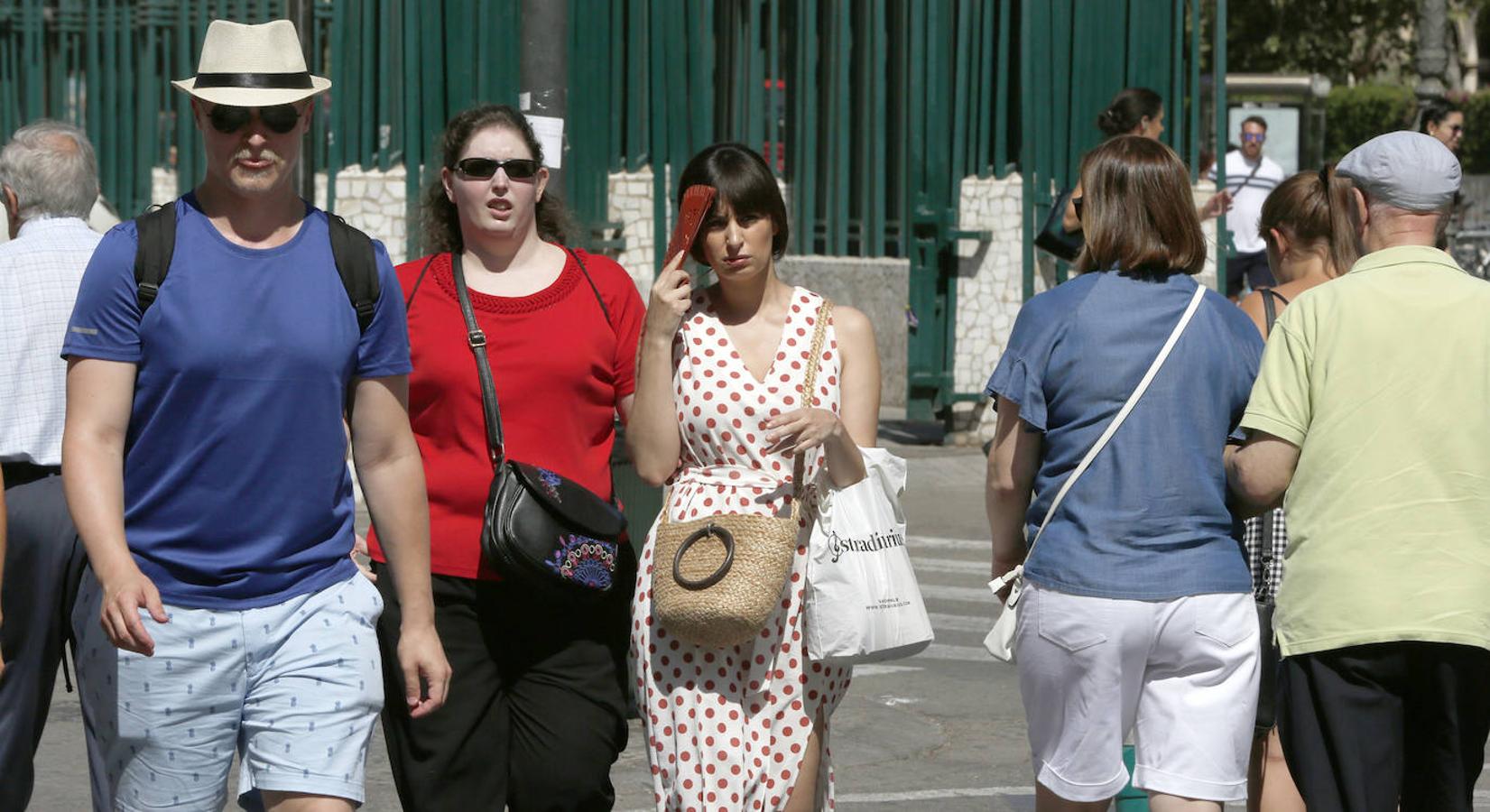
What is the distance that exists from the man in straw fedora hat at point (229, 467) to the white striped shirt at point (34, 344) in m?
Answer: 1.24

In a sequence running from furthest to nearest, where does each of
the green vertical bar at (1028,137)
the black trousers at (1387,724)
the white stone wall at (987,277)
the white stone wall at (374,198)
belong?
1. the white stone wall at (987,277)
2. the green vertical bar at (1028,137)
3. the white stone wall at (374,198)
4. the black trousers at (1387,724)

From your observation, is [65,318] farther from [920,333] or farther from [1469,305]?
[920,333]

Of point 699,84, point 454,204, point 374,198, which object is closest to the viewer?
point 454,204

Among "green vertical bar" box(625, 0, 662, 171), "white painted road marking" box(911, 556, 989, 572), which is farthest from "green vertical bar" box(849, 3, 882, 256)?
"white painted road marking" box(911, 556, 989, 572)

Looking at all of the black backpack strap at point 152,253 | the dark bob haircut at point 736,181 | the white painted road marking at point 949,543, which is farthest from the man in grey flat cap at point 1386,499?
the white painted road marking at point 949,543

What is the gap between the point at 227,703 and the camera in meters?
3.86

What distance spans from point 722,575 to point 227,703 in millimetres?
1074

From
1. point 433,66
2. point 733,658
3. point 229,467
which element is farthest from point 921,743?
point 433,66

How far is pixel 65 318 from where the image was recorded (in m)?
5.20

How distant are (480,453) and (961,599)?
18.6 ft

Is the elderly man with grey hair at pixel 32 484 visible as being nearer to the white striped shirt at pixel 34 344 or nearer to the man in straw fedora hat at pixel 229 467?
the white striped shirt at pixel 34 344

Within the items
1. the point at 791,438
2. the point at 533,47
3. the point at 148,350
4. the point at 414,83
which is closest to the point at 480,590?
the point at 791,438

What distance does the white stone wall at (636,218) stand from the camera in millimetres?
13844

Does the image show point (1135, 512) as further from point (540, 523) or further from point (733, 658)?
point (540, 523)
